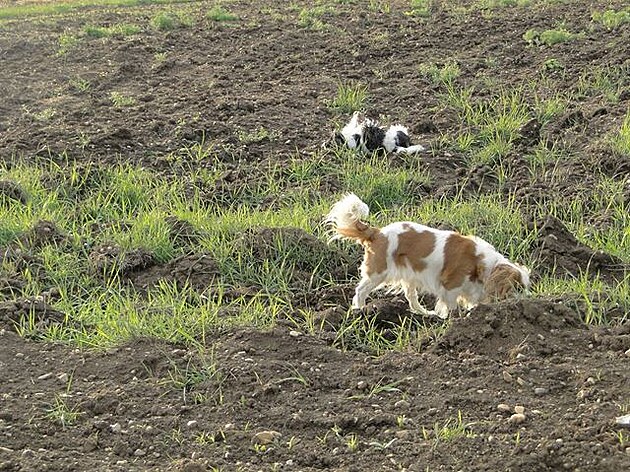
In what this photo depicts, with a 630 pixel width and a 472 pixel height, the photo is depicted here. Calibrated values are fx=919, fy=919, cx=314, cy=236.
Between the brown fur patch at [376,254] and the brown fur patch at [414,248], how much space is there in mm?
68

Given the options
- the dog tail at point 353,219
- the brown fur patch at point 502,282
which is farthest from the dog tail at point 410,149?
the brown fur patch at point 502,282

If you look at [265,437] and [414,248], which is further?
[414,248]

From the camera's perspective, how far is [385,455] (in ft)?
11.3

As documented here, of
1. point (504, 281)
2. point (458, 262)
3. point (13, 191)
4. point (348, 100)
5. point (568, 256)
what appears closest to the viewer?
point (504, 281)

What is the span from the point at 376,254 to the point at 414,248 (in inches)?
8.3

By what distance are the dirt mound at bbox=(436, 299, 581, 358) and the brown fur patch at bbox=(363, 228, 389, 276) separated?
0.74 m

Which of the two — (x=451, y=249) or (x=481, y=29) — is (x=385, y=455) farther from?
(x=481, y=29)

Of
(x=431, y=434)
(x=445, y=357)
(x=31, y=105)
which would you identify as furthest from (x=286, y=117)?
(x=431, y=434)

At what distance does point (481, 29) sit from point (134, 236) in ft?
20.9

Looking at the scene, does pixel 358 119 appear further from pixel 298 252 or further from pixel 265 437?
pixel 265 437

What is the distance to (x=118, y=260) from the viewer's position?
551 cm

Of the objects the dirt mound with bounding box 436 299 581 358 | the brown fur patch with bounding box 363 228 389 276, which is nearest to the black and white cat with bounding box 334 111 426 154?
the brown fur patch with bounding box 363 228 389 276

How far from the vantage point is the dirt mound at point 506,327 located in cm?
419

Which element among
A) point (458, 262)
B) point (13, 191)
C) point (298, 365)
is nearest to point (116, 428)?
point (298, 365)
